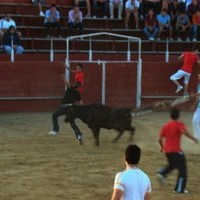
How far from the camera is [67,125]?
1653 centimetres

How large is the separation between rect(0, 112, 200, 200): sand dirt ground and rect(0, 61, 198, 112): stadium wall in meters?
3.68

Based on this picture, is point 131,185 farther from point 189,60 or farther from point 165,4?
point 165,4

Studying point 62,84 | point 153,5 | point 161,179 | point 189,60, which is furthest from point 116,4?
point 161,179

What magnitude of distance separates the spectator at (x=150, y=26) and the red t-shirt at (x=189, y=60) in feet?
10.6

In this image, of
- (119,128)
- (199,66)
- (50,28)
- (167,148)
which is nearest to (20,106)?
(50,28)

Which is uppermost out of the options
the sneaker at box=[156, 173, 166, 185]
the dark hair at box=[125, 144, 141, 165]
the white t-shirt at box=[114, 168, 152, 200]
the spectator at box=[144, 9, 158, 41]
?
the spectator at box=[144, 9, 158, 41]

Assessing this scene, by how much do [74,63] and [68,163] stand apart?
33.4 ft

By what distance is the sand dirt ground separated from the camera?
843 centimetres

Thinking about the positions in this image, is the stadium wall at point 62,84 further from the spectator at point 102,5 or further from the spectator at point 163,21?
the spectator at point 102,5

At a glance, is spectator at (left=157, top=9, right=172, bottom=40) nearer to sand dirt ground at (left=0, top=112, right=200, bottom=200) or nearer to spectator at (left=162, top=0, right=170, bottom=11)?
spectator at (left=162, top=0, right=170, bottom=11)

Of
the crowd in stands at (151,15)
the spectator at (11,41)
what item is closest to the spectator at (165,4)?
the crowd in stands at (151,15)

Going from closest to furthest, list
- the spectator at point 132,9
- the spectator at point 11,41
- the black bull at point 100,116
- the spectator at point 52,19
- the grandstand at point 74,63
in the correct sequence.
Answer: the black bull at point 100,116, the grandstand at point 74,63, the spectator at point 11,41, the spectator at point 52,19, the spectator at point 132,9

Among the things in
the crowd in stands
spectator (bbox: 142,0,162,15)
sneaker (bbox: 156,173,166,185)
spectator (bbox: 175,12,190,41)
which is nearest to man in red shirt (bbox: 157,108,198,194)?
sneaker (bbox: 156,173,166,185)

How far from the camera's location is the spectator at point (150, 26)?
2353cm
